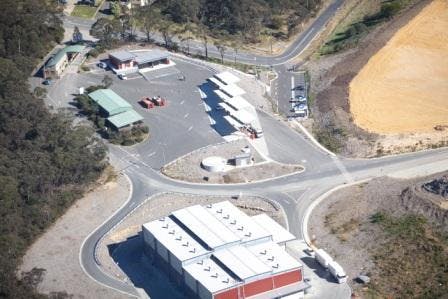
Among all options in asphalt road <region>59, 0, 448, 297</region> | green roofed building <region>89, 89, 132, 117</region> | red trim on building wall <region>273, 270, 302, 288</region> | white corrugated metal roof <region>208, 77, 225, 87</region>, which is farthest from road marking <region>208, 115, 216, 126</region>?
red trim on building wall <region>273, 270, 302, 288</region>

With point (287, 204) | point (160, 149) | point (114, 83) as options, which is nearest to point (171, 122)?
point (160, 149)

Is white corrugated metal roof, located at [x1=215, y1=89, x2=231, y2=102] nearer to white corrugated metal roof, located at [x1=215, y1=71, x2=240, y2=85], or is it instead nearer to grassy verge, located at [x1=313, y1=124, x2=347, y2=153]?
white corrugated metal roof, located at [x1=215, y1=71, x2=240, y2=85]

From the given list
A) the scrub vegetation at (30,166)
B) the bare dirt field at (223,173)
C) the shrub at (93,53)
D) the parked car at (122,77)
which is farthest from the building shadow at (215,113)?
the shrub at (93,53)

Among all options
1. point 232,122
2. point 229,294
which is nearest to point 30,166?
point 232,122

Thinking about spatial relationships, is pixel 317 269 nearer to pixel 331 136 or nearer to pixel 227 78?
pixel 331 136

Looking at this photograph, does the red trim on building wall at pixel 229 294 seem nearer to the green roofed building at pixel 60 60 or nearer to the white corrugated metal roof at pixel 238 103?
the white corrugated metal roof at pixel 238 103

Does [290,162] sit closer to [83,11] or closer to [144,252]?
[144,252]

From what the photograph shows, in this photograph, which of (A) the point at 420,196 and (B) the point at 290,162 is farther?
(B) the point at 290,162
